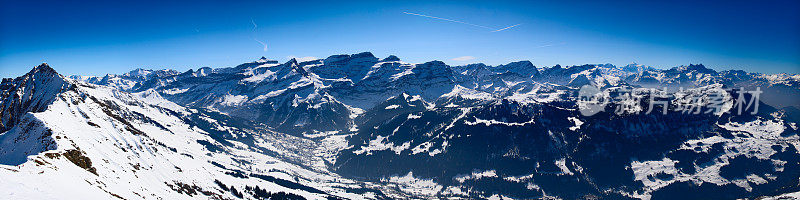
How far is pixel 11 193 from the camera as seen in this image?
70.5 m

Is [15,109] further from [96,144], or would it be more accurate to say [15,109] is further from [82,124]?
[96,144]

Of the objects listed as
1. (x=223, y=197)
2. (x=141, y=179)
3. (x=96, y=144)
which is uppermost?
(x=96, y=144)

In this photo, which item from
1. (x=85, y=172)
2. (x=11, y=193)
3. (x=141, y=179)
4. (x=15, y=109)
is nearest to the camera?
(x=11, y=193)

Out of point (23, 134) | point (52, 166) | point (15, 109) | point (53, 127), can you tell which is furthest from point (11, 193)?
point (15, 109)

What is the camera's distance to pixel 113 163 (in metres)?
139

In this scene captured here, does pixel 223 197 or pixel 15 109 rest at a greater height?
pixel 15 109

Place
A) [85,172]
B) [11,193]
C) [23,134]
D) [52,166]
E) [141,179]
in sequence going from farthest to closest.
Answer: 1. [141,179]
2. [23,134]
3. [85,172]
4. [52,166]
5. [11,193]

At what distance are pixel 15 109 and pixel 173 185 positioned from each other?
101543 millimetres

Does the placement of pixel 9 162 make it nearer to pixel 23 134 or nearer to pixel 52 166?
pixel 23 134

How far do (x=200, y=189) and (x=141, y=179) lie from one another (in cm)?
3743

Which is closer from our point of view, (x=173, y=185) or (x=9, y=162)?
(x=9, y=162)

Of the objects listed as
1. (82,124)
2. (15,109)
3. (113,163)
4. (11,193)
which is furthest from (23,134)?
(15,109)

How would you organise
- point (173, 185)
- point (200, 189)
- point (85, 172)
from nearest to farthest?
point (85, 172)
point (173, 185)
point (200, 189)

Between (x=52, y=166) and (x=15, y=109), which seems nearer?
(x=52, y=166)
